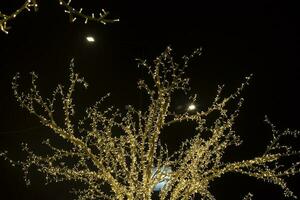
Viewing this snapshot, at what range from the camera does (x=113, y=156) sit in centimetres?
956

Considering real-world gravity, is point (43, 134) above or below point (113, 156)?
above

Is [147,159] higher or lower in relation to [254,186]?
lower

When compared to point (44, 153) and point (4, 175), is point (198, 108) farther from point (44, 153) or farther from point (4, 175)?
point (4, 175)

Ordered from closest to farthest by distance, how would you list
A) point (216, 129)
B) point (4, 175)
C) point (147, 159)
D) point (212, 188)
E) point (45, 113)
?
point (147, 159) → point (216, 129) → point (45, 113) → point (4, 175) → point (212, 188)

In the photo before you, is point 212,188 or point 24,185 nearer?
point 24,185

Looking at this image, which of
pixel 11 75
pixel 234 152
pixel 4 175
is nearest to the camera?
pixel 11 75

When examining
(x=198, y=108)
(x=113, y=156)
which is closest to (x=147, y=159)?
(x=113, y=156)

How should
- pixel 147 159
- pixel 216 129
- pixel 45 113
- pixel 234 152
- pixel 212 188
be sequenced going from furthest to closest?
pixel 212 188 < pixel 234 152 < pixel 45 113 < pixel 216 129 < pixel 147 159

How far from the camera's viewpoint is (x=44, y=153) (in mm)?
12375

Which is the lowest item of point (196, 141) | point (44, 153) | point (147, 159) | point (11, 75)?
point (147, 159)

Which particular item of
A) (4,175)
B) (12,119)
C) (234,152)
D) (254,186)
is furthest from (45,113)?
(254,186)

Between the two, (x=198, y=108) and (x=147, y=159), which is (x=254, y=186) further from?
(x=147, y=159)

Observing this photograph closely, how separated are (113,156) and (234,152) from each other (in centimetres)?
661

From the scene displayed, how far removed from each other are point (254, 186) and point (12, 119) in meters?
9.00
